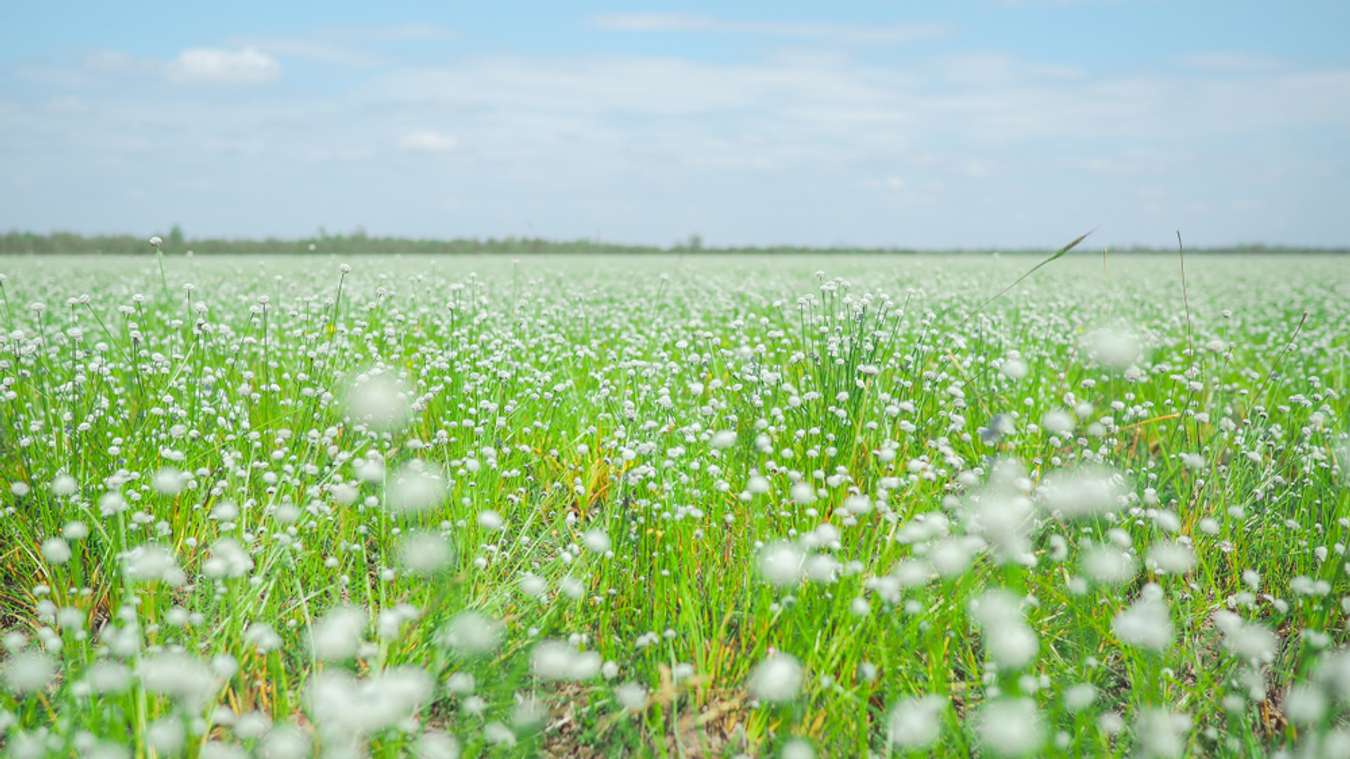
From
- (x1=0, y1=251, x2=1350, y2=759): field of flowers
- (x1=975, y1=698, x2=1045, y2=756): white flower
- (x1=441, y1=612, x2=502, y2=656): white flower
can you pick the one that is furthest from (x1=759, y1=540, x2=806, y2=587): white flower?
(x1=441, y1=612, x2=502, y2=656): white flower

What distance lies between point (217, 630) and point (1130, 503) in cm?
410

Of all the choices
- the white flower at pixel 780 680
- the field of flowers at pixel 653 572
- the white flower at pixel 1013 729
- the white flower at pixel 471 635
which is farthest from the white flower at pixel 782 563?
the white flower at pixel 471 635

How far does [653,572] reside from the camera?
3336 millimetres

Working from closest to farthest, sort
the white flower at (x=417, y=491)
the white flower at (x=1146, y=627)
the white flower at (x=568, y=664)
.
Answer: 1. the white flower at (x=1146, y=627)
2. the white flower at (x=568, y=664)
3. the white flower at (x=417, y=491)

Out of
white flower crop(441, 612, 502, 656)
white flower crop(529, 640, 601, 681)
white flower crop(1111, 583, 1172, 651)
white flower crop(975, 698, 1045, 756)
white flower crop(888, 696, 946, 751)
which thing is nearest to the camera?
white flower crop(975, 698, 1045, 756)

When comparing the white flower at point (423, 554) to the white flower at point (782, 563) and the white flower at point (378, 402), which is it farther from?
the white flower at point (378, 402)

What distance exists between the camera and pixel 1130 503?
4.07 metres

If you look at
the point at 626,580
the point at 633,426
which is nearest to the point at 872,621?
the point at 626,580

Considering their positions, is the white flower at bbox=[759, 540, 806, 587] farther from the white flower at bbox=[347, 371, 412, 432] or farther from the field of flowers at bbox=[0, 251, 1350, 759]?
the white flower at bbox=[347, 371, 412, 432]

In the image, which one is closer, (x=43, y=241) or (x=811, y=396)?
(x=811, y=396)

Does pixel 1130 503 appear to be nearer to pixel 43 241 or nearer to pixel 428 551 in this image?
pixel 428 551

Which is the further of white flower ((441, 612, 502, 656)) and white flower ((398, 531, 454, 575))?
white flower ((398, 531, 454, 575))

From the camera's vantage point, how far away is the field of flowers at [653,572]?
7.68ft

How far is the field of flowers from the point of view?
234 centimetres
